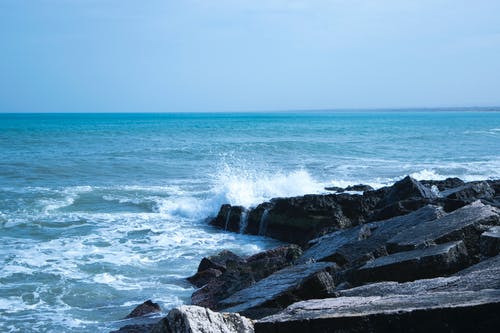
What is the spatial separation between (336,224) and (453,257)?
6026 millimetres

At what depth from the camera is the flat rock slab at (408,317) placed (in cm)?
345

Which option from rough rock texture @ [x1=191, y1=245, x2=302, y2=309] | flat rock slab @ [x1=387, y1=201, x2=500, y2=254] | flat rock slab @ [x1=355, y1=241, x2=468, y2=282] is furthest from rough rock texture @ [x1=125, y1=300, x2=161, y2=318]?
flat rock slab @ [x1=387, y1=201, x2=500, y2=254]

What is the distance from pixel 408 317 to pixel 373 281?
200 centimetres

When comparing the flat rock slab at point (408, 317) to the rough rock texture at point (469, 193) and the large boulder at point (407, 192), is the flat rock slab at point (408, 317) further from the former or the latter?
the rough rock texture at point (469, 193)

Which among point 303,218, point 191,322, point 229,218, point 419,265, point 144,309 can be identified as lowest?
point 229,218

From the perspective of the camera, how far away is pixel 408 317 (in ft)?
11.5

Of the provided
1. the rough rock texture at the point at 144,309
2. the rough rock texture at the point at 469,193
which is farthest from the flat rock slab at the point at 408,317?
the rough rock texture at the point at 469,193

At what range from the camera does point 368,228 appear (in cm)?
805

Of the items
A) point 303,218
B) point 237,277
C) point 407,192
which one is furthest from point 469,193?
point 237,277

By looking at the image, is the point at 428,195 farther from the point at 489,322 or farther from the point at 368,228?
the point at 489,322

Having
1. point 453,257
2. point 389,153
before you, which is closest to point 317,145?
point 389,153

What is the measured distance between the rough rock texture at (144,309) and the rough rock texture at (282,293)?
5.01ft

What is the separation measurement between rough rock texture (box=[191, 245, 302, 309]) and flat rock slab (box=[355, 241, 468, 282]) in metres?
2.01

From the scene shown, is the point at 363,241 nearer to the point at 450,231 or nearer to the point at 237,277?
the point at 450,231
